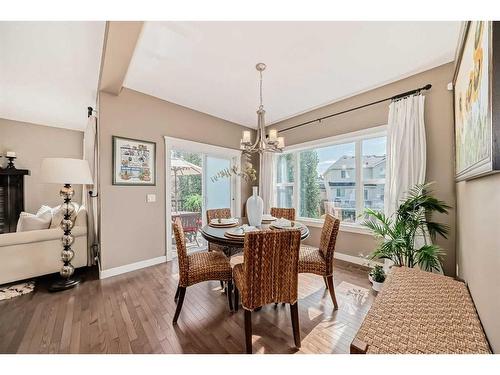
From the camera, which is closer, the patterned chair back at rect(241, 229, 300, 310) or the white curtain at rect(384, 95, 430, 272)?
the patterned chair back at rect(241, 229, 300, 310)

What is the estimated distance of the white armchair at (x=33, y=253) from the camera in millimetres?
2238

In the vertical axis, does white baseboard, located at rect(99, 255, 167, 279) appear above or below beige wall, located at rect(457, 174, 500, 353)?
below

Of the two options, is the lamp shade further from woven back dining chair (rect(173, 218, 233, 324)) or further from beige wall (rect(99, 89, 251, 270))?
woven back dining chair (rect(173, 218, 233, 324))

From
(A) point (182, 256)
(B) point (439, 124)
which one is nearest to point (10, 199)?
(A) point (182, 256)

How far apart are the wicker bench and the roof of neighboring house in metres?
1.96

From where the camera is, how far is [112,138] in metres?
2.71

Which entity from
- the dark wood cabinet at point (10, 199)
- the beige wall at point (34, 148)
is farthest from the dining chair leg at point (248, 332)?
the dark wood cabinet at point (10, 199)

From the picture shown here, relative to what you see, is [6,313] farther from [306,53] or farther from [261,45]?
[306,53]

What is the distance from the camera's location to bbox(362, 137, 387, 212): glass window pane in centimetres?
290

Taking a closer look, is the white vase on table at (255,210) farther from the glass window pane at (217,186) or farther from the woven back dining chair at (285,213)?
the glass window pane at (217,186)

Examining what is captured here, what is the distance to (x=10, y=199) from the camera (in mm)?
3812

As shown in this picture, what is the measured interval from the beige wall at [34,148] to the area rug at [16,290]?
254cm

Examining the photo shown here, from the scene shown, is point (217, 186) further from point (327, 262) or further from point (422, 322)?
point (422, 322)

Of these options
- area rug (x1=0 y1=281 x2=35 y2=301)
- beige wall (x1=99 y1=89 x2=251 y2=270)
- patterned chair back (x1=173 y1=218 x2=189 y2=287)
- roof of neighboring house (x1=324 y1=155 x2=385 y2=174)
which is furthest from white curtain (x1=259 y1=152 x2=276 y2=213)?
area rug (x1=0 y1=281 x2=35 y2=301)
